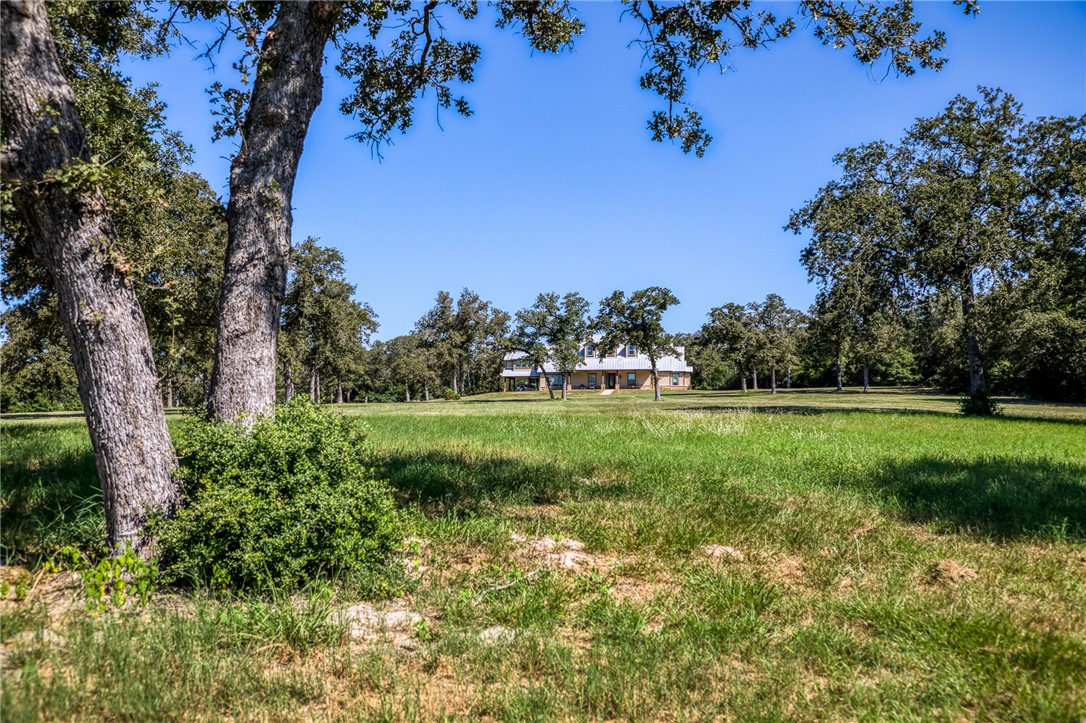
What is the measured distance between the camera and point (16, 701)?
2.41 m

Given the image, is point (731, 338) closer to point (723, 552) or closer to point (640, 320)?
point (640, 320)

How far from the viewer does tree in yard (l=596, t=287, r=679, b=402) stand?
51.0 metres

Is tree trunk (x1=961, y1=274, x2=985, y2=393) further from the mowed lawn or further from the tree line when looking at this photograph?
the tree line

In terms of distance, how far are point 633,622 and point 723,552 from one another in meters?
1.77

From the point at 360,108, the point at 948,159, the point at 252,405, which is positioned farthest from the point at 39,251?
the point at 948,159

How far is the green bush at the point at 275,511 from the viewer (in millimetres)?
3830

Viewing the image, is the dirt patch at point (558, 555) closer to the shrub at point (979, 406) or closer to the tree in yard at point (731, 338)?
the shrub at point (979, 406)

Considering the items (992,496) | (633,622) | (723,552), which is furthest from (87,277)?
(992,496)

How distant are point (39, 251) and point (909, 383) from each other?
84839mm

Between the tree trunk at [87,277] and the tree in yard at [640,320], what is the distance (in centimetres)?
4864

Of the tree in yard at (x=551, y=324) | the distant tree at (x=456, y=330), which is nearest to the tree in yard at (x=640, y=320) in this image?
the tree in yard at (x=551, y=324)

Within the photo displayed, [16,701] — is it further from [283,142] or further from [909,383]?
[909,383]

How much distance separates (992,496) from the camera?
23.1 ft

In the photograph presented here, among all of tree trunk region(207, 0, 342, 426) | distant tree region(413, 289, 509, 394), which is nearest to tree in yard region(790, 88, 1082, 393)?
tree trunk region(207, 0, 342, 426)
